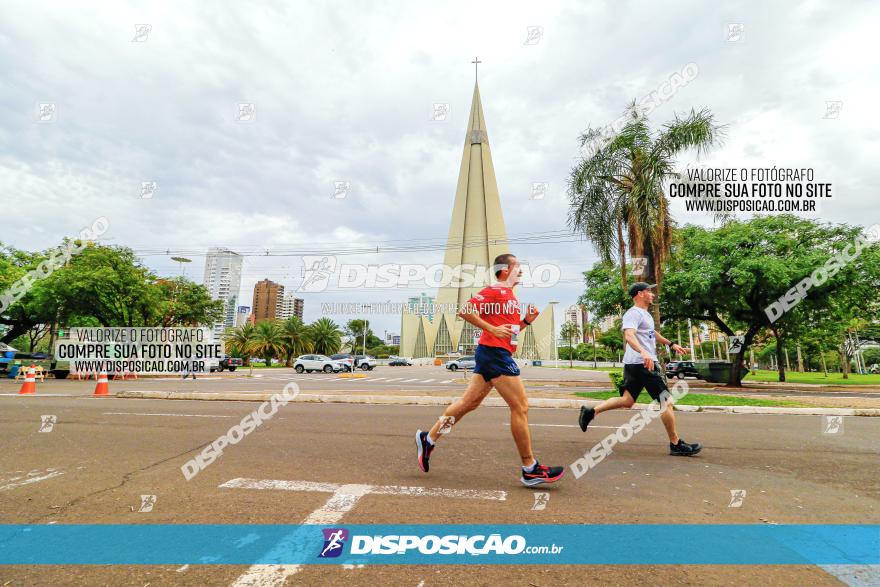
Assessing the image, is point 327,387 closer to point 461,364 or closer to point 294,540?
point 294,540

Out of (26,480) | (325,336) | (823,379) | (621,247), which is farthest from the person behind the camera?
(325,336)

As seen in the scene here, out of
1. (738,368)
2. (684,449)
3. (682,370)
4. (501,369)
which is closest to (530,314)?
(501,369)

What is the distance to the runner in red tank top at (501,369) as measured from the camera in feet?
11.4

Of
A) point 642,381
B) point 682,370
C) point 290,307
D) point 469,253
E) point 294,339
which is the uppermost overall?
point 469,253

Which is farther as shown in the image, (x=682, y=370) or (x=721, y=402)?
(x=682, y=370)

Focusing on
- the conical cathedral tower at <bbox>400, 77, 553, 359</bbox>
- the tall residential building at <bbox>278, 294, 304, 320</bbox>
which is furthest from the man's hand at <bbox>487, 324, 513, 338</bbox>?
the tall residential building at <bbox>278, 294, 304, 320</bbox>

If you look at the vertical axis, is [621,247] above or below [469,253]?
below

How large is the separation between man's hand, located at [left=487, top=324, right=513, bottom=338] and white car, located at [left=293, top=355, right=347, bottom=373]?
3126cm

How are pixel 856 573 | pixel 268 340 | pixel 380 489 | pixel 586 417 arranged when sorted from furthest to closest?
1. pixel 268 340
2. pixel 586 417
3. pixel 380 489
4. pixel 856 573

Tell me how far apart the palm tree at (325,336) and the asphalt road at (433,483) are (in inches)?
1928

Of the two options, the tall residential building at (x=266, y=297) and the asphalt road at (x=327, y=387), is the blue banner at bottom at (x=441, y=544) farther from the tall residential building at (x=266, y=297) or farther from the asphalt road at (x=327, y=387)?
the tall residential building at (x=266, y=297)

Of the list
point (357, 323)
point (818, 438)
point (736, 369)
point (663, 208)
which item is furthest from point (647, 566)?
point (357, 323)

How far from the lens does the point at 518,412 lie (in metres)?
3.52

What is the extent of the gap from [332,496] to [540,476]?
168cm
